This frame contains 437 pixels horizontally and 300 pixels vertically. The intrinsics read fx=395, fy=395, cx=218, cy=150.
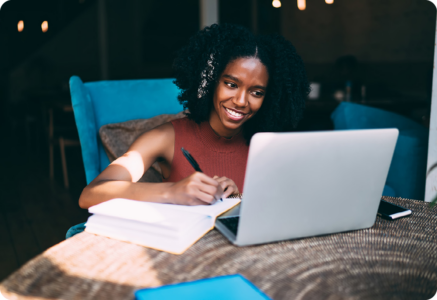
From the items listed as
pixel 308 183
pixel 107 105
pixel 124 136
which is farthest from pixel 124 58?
pixel 308 183

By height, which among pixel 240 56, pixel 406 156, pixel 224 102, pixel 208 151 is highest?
pixel 240 56

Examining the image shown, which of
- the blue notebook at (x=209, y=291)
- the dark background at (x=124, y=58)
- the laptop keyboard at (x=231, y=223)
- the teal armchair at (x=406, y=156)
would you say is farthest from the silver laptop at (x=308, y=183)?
the dark background at (x=124, y=58)

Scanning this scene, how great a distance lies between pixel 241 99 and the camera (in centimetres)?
128

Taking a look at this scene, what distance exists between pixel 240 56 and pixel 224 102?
16 centimetres

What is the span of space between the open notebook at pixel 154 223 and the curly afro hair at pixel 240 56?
673 millimetres

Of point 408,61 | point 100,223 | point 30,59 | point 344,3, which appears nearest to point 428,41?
point 408,61

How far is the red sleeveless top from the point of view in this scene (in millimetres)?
1418

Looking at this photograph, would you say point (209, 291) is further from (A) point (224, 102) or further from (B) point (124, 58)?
(B) point (124, 58)

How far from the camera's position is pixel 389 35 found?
217 inches

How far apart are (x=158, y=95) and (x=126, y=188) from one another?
0.83 meters

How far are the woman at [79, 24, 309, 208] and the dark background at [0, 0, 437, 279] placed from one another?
1.31m

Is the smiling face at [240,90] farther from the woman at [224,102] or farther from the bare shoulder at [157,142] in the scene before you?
the bare shoulder at [157,142]

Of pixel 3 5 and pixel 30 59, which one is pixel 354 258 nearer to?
pixel 3 5

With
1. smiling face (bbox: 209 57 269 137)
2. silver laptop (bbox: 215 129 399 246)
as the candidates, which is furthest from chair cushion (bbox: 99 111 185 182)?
silver laptop (bbox: 215 129 399 246)
